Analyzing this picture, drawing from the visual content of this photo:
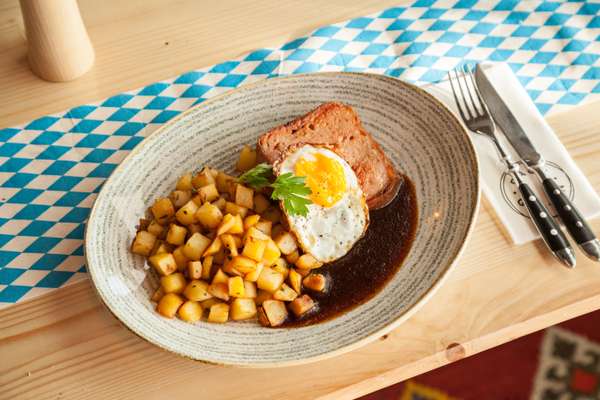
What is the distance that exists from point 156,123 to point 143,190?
401 millimetres

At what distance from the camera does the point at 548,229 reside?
6.17 feet

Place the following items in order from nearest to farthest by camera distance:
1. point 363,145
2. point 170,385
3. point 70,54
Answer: point 170,385
point 363,145
point 70,54

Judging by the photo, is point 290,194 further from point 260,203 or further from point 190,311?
point 190,311

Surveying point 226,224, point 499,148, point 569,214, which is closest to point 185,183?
point 226,224

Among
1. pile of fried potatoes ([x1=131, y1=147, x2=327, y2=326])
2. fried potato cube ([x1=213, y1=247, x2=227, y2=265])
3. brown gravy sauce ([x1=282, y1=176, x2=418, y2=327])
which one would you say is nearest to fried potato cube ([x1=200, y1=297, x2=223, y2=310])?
pile of fried potatoes ([x1=131, y1=147, x2=327, y2=326])

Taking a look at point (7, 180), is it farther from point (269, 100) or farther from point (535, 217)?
point (535, 217)

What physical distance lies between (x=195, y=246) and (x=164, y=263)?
99 millimetres

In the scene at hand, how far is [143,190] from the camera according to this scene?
1995 millimetres

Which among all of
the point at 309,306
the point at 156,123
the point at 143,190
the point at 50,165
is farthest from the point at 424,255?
the point at 50,165

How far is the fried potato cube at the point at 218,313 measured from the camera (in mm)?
1750

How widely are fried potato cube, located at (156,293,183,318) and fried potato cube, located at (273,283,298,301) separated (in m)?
0.27

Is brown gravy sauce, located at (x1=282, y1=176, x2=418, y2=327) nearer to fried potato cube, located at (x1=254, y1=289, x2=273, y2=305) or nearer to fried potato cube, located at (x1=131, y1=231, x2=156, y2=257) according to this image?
fried potato cube, located at (x1=254, y1=289, x2=273, y2=305)

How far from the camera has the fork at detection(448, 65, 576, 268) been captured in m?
1.87

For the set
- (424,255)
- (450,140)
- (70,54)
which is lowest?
(424,255)
